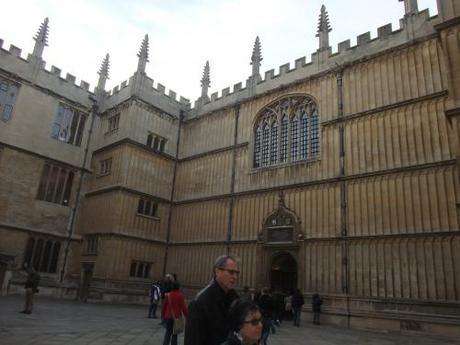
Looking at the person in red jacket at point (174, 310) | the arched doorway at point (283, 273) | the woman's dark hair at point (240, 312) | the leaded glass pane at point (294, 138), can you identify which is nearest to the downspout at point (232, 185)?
the arched doorway at point (283, 273)

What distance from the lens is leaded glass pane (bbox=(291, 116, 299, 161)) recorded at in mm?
19328

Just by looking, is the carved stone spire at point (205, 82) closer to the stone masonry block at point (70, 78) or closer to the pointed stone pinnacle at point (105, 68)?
the pointed stone pinnacle at point (105, 68)

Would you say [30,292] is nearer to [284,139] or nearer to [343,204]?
[343,204]

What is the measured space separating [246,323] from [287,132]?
17940 mm

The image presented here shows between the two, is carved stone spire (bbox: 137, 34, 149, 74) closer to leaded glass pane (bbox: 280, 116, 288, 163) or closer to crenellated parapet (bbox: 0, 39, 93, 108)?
crenellated parapet (bbox: 0, 39, 93, 108)

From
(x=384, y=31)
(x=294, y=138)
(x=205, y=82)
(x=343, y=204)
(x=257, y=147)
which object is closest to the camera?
(x=343, y=204)

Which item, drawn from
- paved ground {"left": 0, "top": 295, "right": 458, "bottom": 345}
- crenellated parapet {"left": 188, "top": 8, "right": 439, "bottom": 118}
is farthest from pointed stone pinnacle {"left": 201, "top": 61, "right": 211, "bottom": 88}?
paved ground {"left": 0, "top": 295, "right": 458, "bottom": 345}

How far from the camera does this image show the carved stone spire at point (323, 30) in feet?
64.9

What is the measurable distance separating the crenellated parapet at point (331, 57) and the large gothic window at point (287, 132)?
1.26 m

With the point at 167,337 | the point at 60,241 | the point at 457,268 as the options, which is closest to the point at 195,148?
the point at 60,241

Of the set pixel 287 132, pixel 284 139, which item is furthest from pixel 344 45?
pixel 284 139

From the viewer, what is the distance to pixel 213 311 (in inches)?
125

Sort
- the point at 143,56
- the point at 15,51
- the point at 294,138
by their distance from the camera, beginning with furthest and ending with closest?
the point at 143,56 → the point at 15,51 → the point at 294,138

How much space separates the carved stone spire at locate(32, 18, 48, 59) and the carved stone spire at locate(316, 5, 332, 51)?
1587 centimetres
